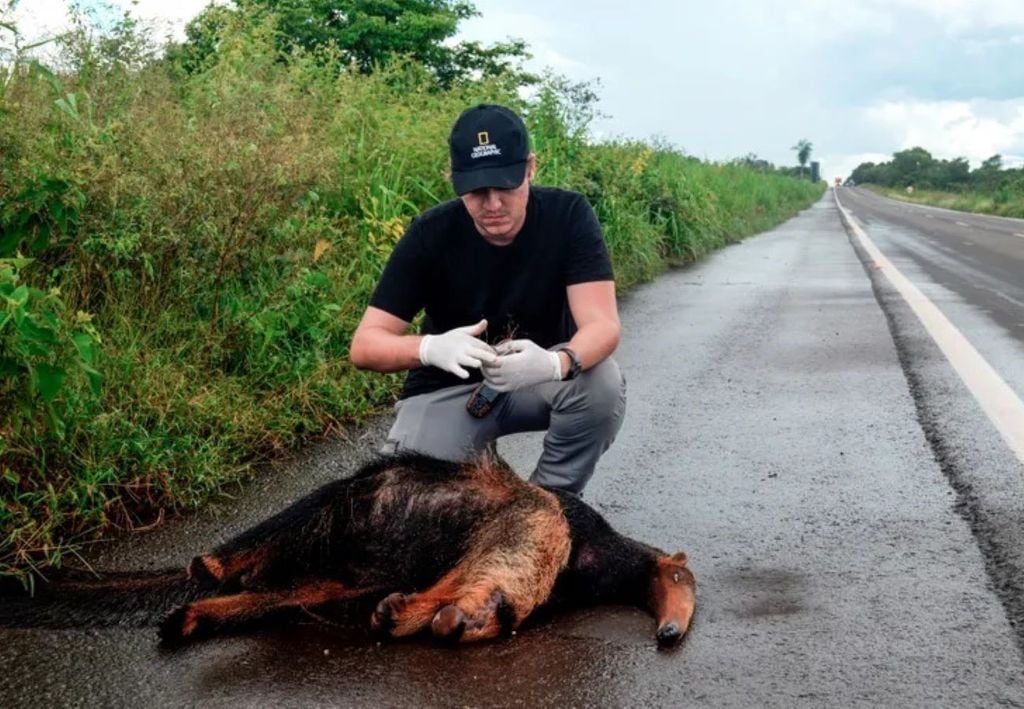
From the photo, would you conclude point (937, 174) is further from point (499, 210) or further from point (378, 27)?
point (499, 210)

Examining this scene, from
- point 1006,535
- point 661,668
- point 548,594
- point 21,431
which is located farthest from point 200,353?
point 1006,535

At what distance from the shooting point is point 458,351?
11.2 feet

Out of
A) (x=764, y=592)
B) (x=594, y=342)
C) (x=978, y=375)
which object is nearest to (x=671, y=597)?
(x=764, y=592)

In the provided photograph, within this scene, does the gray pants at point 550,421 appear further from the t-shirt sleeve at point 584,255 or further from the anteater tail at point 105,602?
the anteater tail at point 105,602

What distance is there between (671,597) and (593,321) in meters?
1.05

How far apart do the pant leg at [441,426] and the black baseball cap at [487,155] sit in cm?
75

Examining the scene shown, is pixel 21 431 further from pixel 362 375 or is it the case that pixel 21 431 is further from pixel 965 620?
pixel 965 620

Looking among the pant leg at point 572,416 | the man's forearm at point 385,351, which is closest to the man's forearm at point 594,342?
the pant leg at point 572,416

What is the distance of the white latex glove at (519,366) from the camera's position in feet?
11.3

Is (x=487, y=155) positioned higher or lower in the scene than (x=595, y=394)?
higher

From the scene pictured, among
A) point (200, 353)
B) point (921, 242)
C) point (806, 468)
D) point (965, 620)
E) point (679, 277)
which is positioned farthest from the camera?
point (921, 242)

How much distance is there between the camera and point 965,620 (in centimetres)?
310

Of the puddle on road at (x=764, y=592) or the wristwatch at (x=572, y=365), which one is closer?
the puddle on road at (x=764, y=592)

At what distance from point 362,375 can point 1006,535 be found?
3.42 meters
